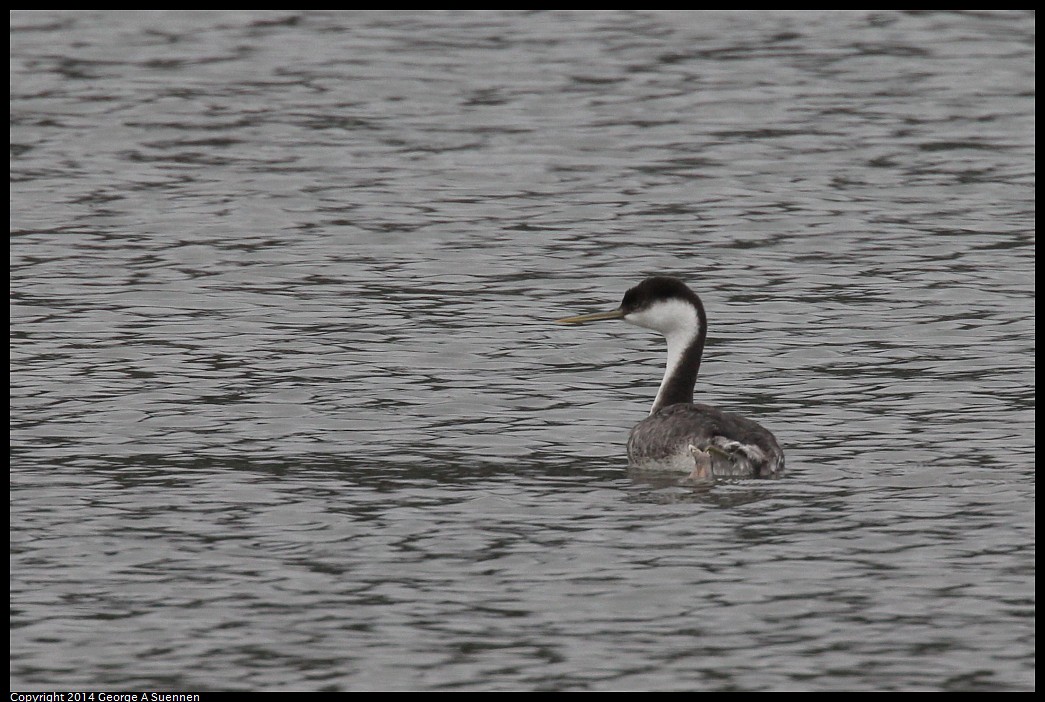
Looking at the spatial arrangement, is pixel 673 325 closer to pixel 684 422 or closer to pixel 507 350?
pixel 684 422

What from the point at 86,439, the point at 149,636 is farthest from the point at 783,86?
the point at 149,636

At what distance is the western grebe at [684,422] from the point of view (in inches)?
572

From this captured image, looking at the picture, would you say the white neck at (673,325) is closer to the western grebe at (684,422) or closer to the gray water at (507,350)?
the western grebe at (684,422)

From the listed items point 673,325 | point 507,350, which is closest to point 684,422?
point 673,325

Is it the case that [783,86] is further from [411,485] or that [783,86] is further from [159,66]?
[411,485]

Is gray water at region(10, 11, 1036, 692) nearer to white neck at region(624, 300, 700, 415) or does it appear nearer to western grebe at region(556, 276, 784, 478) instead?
western grebe at region(556, 276, 784, 478)

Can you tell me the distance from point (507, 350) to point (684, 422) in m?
4.14

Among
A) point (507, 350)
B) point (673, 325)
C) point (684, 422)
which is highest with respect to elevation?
point (673, 325)

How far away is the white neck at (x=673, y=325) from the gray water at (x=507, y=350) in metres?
0.72

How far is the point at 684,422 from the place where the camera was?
1502 cm

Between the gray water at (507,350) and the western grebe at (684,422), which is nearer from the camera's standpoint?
the gray water at (507,350)

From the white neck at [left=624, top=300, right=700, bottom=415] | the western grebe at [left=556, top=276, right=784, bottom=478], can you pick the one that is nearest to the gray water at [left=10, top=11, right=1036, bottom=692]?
the western grebe at [left=556, top=276, right=784, bottom=478]

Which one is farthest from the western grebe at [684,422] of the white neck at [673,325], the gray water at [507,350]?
the gray water at [507,350]

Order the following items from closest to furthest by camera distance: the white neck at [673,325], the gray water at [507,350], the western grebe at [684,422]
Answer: the gray water at [507,350]
the western grebe at [684,422]
the white neck at [673,325]
